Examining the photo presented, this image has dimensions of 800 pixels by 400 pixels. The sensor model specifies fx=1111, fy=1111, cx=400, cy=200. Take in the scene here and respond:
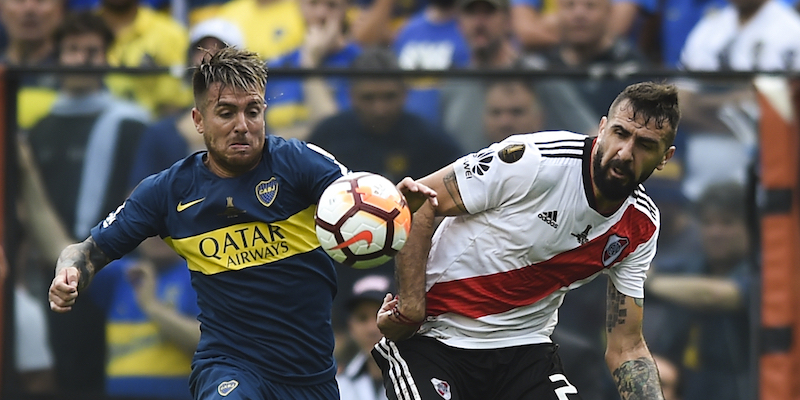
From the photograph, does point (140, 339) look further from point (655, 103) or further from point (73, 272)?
point (655, 103)

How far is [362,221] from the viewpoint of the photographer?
4.65 meters

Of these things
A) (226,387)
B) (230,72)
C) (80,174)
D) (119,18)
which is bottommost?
(226,387)

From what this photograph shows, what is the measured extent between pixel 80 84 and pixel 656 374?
4.83m

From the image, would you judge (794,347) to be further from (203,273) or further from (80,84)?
(80,84)

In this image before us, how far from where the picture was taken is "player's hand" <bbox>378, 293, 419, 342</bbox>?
5.20m

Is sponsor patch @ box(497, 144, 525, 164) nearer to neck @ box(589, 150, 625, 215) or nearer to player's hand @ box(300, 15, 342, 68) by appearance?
neck @ box(589, 150, 625, 215)

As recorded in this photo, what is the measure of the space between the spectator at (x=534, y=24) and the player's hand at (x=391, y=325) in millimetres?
4474

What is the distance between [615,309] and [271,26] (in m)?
5.16

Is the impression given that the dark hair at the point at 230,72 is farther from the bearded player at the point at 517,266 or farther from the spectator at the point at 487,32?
the spectator at the point at 487,32

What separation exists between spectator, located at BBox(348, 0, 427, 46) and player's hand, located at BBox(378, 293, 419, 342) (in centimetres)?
471

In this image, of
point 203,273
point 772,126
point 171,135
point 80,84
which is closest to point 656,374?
point 203,273

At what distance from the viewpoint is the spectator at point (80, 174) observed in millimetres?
8078

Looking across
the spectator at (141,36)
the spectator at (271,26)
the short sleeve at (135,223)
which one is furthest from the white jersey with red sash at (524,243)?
the spectator at (271,26)

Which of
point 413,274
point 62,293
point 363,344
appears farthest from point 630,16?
point 62,293
